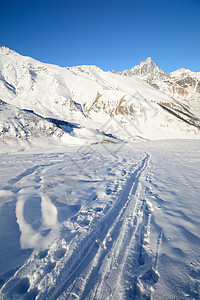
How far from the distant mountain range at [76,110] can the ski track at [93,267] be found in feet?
58.6

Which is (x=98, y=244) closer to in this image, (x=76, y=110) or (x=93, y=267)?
(x=93, y=267)

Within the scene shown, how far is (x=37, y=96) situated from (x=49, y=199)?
84496 mm

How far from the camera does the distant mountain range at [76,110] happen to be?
849 inches

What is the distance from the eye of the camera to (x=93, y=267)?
6.40 ft

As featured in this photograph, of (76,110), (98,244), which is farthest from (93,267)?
(76,110)

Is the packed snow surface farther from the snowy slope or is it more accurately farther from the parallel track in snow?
the snowy slope

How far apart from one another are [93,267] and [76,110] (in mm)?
69360

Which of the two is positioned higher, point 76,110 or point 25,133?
point 76,110

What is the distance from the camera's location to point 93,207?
11.6 feet

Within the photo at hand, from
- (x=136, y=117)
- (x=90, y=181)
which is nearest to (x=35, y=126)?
(x=90, y=181)

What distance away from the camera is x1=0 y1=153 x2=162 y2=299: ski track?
1.62 meters

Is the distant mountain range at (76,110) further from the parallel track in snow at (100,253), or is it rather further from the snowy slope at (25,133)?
the parallel track in snow at (100,253)

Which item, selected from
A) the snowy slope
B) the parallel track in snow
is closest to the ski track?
the parallel track in snow

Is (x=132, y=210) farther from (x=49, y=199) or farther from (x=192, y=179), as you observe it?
(x=192, y=179)
